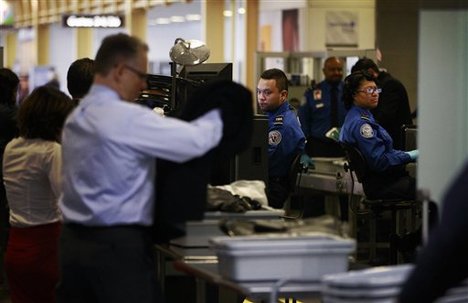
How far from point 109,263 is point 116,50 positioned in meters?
0.72

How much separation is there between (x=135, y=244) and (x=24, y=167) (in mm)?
1529

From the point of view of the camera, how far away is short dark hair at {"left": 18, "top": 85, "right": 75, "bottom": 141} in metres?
5.44

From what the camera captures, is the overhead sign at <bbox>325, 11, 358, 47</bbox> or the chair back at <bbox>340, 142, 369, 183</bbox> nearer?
the chair back at <bbox>340, 142, 369, 183</bbox>

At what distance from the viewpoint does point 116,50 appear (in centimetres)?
414

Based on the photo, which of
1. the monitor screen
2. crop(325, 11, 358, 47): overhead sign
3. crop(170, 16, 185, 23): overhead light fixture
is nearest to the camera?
the monitor screen

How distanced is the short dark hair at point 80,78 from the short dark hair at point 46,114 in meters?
0.77

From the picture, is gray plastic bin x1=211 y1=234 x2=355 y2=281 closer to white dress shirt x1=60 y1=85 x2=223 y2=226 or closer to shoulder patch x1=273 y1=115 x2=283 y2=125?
white dress shirt x1=60 y1=85 x2=223 y2=226

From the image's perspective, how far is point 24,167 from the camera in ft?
18.0

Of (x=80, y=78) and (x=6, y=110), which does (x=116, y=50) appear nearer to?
(x=80, y=78)

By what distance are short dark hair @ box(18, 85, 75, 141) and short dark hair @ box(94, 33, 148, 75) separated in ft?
4.17

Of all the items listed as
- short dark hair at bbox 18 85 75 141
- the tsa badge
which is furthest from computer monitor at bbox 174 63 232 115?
the tsa badge

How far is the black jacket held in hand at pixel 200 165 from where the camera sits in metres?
4.09

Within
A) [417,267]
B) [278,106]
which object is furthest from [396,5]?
[417,267]

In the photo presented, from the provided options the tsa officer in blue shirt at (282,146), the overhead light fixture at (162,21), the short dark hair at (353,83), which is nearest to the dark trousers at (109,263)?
the tsa officer in blue shirt at (282,146)
